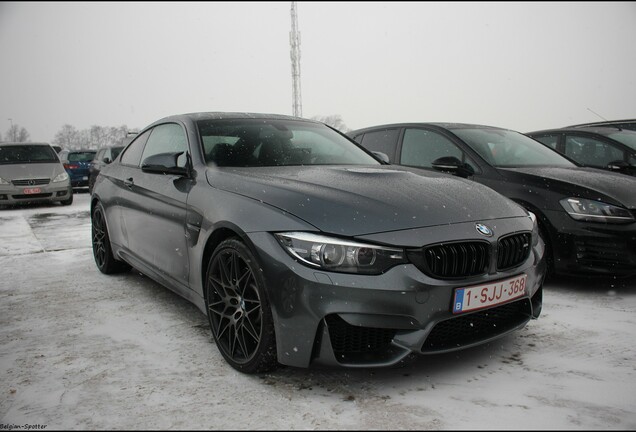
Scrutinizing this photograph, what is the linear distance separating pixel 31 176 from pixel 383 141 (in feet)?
30.5

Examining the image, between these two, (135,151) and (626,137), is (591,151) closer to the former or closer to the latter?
(626,137)

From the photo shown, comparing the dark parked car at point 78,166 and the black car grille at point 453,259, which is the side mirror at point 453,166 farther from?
the dark parked car at point 78,166

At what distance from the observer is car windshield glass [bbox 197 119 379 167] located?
11.4ft

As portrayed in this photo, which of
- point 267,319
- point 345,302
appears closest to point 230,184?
point 267,319

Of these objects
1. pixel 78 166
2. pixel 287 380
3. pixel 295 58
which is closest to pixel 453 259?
pixel 287 380

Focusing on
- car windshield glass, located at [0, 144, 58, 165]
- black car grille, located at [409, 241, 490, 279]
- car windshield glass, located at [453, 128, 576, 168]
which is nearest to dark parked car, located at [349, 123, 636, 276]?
car windshield glass, located at [453, 128, 576, 168]

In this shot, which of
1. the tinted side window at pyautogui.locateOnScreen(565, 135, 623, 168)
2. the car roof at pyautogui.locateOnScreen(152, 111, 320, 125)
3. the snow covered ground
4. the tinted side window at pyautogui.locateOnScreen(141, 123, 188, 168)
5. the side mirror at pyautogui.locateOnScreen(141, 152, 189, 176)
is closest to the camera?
the snow covered ground

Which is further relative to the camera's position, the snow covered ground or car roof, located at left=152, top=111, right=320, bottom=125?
car roof, located at left=152, top=111, right=320, bottom=125

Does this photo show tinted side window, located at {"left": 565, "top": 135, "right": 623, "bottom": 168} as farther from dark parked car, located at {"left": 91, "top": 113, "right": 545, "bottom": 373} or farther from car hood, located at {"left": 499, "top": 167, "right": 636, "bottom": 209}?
dark parked car, located at {"left": 91, "top": 113, "right": 545, "bottom": 373}

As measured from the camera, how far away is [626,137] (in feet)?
20.0

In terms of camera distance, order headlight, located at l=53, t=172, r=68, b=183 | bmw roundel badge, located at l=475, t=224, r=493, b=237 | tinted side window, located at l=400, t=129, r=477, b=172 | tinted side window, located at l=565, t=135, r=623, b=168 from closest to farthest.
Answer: bmw roundel badge, located at l=475, t=224, r=493, b=237
tinted side window, located at l=400, t=129, r=477, b=172
tinted side window, located at l=565, t=135, r=623, b=168
headlight, located at l=53, t=172, r=68, b=183

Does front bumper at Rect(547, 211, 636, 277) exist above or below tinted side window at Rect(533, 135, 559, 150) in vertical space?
below

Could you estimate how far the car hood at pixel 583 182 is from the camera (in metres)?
4.11

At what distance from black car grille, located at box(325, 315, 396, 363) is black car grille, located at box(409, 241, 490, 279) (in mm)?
336
